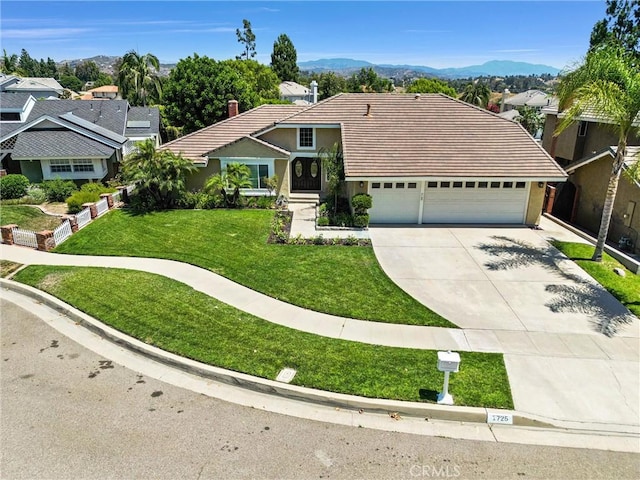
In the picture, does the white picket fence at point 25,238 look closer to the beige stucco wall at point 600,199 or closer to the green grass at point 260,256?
the green grass at point 260,256

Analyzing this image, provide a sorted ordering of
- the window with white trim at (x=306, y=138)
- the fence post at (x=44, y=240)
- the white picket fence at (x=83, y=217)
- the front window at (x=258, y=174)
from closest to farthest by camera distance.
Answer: the fence post at (x=44, y=240) → the white picket fence at (x=83, y=217) → the front window at (x=258, y=174) → the window with white trim at (x=306, y=138)

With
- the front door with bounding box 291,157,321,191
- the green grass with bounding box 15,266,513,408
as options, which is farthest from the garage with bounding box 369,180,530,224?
the green grass with bounding box 15,266,513,408

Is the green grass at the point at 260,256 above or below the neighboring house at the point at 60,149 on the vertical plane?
below

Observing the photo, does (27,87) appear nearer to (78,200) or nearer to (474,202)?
(78,200)

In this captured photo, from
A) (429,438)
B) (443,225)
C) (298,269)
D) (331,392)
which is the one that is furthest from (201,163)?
(429,438)

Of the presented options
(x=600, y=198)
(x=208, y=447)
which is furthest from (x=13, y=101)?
Result: (x=600, y=198)

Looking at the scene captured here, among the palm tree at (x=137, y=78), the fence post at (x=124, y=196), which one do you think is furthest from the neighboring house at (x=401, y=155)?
the palm tree at (x=137, y=78)

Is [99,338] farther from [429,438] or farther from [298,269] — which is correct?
[429,438]
